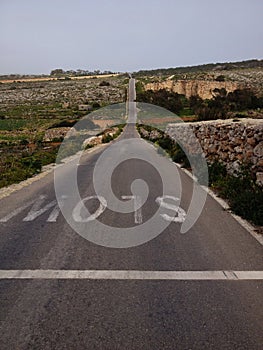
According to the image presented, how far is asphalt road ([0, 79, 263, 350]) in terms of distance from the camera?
128 inches

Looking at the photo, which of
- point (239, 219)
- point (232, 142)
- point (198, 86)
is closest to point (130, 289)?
point (239, 219)

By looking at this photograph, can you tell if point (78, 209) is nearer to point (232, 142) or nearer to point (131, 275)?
point (131, 275)

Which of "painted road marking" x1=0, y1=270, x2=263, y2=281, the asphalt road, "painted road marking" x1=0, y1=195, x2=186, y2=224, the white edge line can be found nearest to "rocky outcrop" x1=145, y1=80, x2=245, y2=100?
the white edge line

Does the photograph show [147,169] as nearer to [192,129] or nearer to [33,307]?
[192,129]

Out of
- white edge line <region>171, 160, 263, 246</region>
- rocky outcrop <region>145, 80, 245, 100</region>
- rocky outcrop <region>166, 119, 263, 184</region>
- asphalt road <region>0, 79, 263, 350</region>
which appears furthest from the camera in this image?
rocky outcrop <region>145, 80, 245, 100</region>

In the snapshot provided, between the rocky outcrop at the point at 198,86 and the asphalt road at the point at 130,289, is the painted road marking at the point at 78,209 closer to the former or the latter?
the asphalt road at the point at 130,289

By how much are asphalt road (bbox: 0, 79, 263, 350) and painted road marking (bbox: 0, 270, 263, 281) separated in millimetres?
13

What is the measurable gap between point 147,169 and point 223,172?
12.5ft

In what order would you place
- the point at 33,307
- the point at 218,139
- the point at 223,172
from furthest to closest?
the point at 218,139, the point at 223,172, the point at 33,307

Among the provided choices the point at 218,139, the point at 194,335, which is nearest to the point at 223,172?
the point at 218,139

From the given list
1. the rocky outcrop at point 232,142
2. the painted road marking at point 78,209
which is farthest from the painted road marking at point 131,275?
the rocky outcrop at point 232,142

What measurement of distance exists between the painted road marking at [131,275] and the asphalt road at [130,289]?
0.01 metres

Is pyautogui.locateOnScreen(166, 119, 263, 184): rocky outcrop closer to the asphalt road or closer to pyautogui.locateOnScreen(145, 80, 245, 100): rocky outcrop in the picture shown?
the asphalt road

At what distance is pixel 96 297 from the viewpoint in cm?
388
